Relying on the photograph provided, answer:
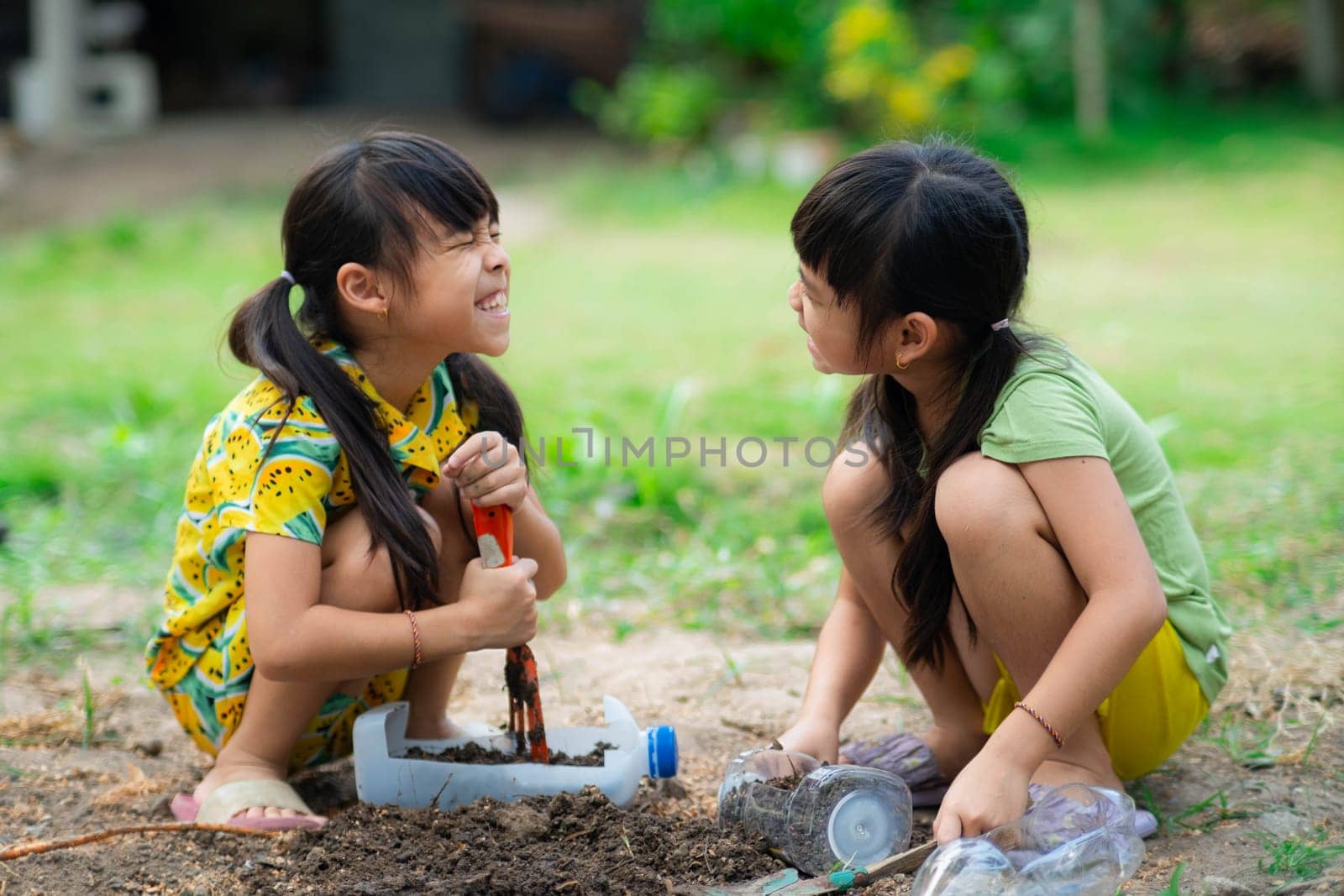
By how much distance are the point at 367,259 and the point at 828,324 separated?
2.24 ft

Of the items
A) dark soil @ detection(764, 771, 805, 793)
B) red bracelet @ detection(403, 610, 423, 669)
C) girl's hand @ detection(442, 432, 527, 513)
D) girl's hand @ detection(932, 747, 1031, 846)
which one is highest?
girl's hand @ detection(442, 432, 527, 513)

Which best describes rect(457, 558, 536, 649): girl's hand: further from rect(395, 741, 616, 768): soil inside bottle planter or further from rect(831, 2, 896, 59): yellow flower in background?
rect(831, 2, 896, 59): yellow flower in background

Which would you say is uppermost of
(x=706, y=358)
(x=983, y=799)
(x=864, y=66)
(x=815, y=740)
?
(x=864, y=66)

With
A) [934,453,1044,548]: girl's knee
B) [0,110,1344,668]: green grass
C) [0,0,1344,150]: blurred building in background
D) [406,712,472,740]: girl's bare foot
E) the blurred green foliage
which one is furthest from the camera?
[0,0,1344,150]: blurred building in background

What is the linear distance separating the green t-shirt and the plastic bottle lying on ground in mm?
284

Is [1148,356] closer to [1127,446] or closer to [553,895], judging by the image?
[1127,446]

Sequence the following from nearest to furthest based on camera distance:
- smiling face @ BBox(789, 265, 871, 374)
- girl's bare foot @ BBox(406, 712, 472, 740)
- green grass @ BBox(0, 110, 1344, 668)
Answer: smiling face @ BBox(789, 265, 871, 374) < girl's bare foot @ BBox(406, 712, 472, 740) < green grass @ BBox(0, 110, 1344, 668)

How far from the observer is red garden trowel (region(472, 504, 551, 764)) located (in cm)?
199

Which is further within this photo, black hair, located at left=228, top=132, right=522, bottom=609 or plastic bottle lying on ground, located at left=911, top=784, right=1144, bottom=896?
black hair, located at left=228, top=132, right=522, bottom=609

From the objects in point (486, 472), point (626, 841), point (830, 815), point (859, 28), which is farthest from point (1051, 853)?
point (859, 28)

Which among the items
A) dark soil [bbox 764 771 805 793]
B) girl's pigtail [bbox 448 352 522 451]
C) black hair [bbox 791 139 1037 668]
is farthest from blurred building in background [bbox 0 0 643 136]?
dark soil [bbox 764 771 805 793]

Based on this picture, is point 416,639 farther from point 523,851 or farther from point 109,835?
point 109,835

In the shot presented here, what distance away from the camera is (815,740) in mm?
1971

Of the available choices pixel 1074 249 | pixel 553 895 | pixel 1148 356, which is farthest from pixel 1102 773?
pixel 1074 249
